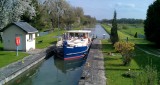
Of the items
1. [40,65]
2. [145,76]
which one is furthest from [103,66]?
[145,76]

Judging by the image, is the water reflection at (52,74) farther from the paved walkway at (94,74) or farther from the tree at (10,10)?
the tree at (10,10)

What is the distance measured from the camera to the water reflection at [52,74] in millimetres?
21594

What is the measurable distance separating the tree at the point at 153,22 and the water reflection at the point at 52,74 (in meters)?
13.4

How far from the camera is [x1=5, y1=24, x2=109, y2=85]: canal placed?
21603 millimetres

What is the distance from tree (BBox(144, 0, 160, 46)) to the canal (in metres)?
13.3

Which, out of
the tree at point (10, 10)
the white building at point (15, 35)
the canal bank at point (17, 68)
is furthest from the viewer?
the tree at point (10, 10)

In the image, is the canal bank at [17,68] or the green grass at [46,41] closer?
the canal bank at [17,68]

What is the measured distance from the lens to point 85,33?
40594mm

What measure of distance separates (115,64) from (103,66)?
1.46 metres

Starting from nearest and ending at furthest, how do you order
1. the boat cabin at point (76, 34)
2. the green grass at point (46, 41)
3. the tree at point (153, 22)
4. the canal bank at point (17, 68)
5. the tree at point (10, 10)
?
the canal bank at point (17, 68), the boat cabin at point (76, 34), the tree at point (10, 10), the tree at point (153, 22), the green grass at point (46, 41)

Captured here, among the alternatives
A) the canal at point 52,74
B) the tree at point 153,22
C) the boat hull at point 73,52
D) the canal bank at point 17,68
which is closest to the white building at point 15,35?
the canal at point 52,74

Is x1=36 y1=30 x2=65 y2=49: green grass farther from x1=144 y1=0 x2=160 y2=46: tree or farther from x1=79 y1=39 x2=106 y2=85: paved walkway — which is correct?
x1=79 y1=39 x2=106 y2=85: paved walkway

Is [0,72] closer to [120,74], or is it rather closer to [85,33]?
[120,74]

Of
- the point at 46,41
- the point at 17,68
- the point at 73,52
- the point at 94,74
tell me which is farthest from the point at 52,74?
the point at 46,41
